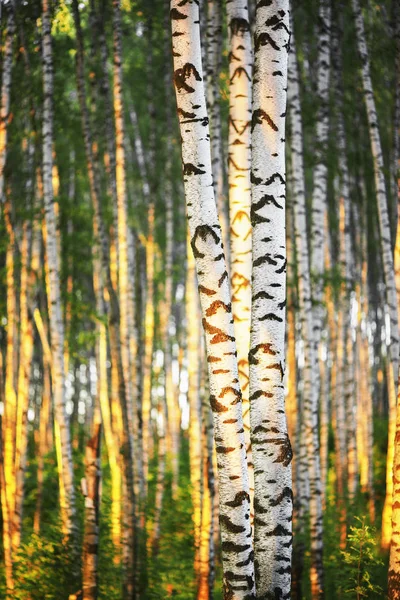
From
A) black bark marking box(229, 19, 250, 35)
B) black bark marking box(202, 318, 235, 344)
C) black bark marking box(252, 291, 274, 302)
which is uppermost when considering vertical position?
black bark marking box(229, 19, 250, 35)

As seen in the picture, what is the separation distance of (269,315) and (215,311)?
1.10ft

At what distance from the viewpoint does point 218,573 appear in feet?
26.2

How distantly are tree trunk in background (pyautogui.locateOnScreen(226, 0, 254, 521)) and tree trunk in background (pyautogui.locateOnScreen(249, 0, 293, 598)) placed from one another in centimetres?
73

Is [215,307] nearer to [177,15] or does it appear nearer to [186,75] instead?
[186,75]

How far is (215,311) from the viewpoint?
3623 millimetres

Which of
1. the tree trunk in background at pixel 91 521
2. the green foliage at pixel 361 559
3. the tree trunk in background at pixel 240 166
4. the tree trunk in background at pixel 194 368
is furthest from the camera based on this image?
the tree trunk in background at pixel 194 368

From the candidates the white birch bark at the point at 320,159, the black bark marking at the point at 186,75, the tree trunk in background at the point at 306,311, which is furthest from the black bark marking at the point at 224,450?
the white birch bark at the point at 320,159

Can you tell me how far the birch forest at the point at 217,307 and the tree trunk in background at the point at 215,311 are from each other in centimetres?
1

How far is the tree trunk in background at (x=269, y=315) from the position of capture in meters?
3.54

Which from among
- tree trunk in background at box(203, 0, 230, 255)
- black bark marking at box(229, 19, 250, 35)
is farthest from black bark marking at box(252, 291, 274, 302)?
tree trunk in background at box(203, 0, 230, 255)

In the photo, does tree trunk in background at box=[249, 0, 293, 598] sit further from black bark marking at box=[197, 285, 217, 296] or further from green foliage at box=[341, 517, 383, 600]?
green foliage at box=[341, 517, 383, 600]

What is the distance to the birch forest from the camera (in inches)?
144

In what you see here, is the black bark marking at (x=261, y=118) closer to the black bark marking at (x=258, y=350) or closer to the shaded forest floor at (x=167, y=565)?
the black bark marking at (x=258, y=350)

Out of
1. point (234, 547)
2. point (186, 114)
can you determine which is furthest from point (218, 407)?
point (186, 114)
